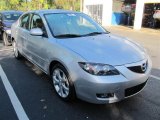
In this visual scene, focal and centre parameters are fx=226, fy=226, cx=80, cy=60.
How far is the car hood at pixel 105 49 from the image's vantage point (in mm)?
3637

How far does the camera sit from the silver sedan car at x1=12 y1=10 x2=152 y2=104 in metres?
3.50

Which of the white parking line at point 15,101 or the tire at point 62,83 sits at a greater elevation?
the tire at point 62,83

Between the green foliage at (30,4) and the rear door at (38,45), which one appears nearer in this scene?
the rear door at (38,45)

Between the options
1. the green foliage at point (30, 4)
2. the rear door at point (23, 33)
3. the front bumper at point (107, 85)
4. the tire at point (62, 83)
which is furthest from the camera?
the green foliage at point (30, 4)

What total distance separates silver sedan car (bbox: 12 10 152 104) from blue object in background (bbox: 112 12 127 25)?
963 inches

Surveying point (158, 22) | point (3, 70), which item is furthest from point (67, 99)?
point (158, 22)

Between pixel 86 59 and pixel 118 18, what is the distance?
2726 centimetres

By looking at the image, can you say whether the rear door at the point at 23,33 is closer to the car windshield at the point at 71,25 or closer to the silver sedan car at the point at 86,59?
the silver sedan car at the point at 86,59

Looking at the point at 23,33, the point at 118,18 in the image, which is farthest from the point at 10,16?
the point at 118,18

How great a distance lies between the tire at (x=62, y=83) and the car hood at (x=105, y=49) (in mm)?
466

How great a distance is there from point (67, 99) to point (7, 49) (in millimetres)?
6087

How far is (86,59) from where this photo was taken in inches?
142

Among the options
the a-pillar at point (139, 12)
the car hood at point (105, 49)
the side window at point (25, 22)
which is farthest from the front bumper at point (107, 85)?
the a-pillar at point (139, 12)

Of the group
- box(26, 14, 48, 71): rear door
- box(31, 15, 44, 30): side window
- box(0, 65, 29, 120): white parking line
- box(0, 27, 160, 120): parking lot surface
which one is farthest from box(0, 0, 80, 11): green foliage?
box(0, 27, 160, 120): parking lot surface
